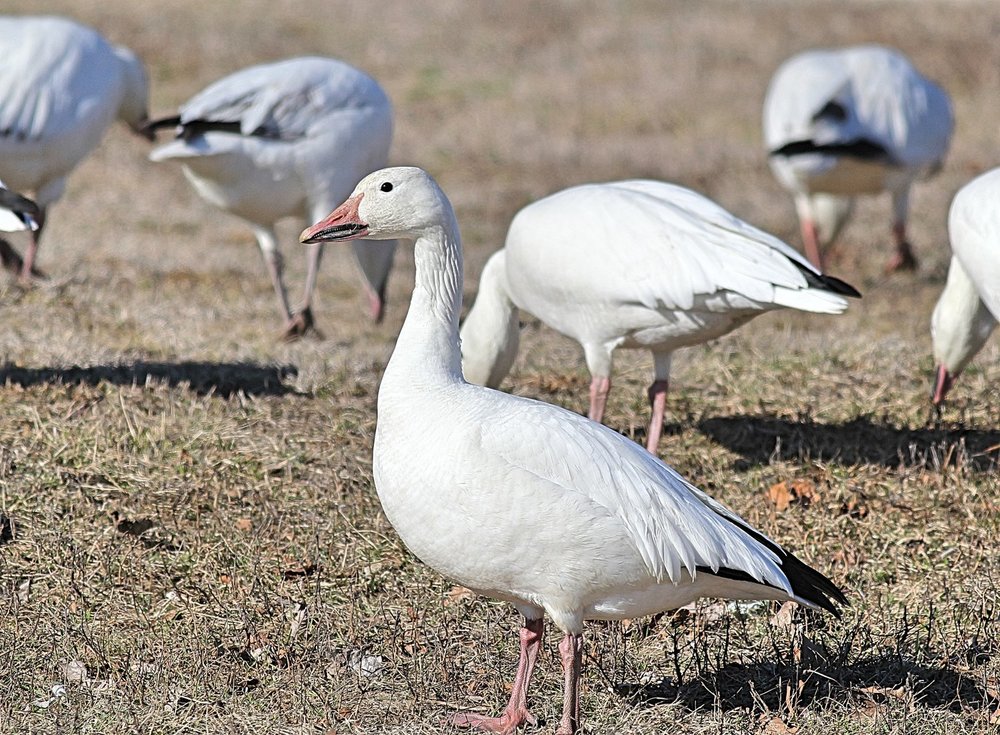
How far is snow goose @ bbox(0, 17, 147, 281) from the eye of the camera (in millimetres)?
7566

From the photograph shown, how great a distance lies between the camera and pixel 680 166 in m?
12.8

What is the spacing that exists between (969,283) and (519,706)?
3.25m

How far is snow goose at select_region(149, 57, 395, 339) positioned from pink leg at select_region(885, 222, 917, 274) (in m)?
3.98

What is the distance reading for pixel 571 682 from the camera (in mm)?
3426

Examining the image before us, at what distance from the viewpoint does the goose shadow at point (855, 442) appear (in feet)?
17.7

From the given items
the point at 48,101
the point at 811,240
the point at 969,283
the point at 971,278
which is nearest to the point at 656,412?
the point at 971,278

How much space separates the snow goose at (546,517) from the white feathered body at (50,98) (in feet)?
15.7

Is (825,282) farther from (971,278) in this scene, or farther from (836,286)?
(971,278)

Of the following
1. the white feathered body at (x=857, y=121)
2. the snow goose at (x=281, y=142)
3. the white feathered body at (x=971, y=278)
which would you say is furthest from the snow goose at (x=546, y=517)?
the white feathered body at (x=857, y=121)

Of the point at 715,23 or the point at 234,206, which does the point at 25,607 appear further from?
the point at 715,23

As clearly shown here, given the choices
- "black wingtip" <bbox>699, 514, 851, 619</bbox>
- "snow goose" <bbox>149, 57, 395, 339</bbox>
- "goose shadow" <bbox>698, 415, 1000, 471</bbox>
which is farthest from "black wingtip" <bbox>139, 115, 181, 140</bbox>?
"black wingtip" <bbox>699, 514, 851, 619</bbox>

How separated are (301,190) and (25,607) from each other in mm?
3880

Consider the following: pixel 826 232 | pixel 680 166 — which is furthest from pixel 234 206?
pixel 680 166

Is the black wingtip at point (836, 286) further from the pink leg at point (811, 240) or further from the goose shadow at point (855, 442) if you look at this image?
the pink leg at point (811, 240)
